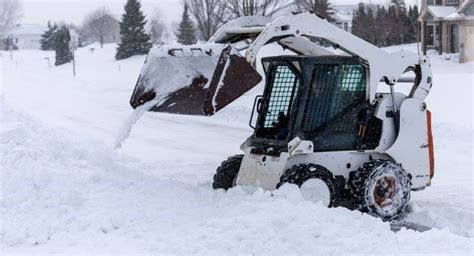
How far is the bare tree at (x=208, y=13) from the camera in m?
36.2

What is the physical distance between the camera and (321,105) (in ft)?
25.9

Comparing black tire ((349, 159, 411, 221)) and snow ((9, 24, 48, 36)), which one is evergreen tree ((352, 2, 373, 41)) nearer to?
black tire ((349, 159, 411, 221))

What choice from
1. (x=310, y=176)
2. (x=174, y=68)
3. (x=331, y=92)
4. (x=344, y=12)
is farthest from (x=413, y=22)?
(x=310, y=176)

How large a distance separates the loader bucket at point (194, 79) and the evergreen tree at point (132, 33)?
44186 mm

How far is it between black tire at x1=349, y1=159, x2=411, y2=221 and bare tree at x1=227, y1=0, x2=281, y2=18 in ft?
79.1

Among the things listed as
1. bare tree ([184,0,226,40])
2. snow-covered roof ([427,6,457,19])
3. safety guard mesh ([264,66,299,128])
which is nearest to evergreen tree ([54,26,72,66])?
bare tree ([184,0,226,40])

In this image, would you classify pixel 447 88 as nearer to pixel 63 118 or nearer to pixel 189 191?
pixel 63 118

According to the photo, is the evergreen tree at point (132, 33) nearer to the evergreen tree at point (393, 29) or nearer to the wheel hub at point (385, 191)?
the evergreen tree at point (393, 29)

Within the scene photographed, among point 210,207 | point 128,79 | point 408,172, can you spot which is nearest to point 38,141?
point 210,207

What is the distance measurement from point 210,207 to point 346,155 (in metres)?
1.80

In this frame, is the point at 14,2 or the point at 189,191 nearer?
the point at 189,191

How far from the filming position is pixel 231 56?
7262mm

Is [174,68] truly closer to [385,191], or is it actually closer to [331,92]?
[331,92]

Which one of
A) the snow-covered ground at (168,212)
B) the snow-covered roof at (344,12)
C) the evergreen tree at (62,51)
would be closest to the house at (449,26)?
the snow-covered roof at (344,12)
